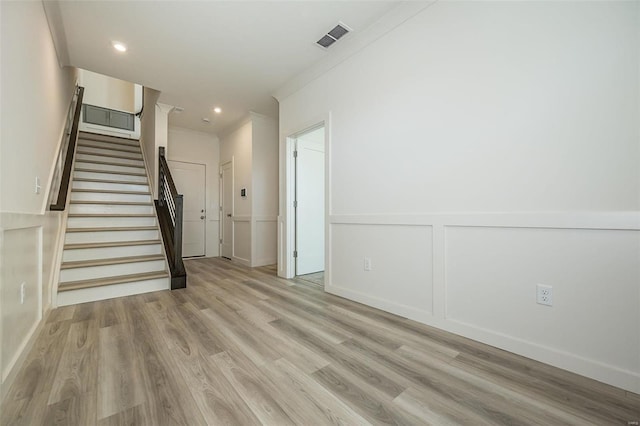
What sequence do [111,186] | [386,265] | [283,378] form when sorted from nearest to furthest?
[283,378] → [386,265] → [111,186]

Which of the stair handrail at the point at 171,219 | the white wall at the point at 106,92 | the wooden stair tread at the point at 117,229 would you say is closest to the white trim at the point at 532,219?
the stair handrail at the point at 171,219

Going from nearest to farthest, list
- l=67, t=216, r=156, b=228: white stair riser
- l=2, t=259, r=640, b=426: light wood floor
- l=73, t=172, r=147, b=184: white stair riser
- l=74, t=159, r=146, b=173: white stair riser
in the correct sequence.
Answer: l=2, t=259, r=640, b=426: light wood floor → l=67, t=216, r=156, b=228: white stair riser → l=73, t=172, r=147, b=184: white stair riser → l=74, t=159, r=146, b=173: white stair riser

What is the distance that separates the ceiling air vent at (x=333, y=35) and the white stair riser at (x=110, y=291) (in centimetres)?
319

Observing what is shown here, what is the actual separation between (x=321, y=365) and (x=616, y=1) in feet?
8.18

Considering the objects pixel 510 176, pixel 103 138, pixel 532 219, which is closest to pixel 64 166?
pixel 103 138

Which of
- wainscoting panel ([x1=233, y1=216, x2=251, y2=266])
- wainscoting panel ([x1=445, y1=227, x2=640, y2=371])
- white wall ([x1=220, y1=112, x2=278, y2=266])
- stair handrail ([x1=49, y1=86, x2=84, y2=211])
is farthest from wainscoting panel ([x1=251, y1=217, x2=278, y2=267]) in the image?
wainscoting panel ([x1=445, y1=227, x2=640, y2=371])

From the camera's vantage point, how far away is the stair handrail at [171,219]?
3.13 meters

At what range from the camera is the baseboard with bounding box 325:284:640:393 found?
4.32ft

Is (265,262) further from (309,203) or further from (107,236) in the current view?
(107,236)

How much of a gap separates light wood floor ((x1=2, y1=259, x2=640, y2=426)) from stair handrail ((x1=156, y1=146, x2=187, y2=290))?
883 millimetres

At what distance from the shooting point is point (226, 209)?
218 inches

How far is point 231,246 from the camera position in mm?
5223

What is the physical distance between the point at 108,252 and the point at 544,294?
428 cm

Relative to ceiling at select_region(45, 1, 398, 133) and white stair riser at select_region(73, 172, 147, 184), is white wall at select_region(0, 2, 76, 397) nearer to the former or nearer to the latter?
ceiling at select_region(45, 1, 398, 133)
